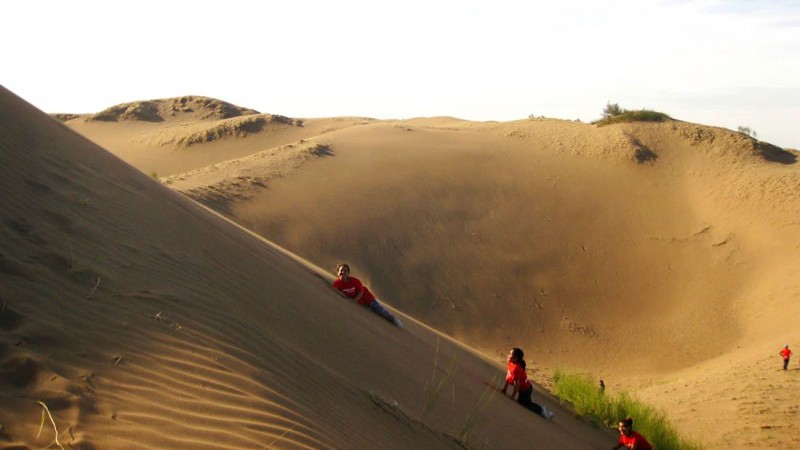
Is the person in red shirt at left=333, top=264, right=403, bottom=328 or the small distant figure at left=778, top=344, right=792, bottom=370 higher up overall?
the person in red shirt at left=333, top=264, right=403, bottom=328

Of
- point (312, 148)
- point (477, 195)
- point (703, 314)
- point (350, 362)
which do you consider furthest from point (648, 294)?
point (350, 362)

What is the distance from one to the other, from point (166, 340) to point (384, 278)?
48.6 ft

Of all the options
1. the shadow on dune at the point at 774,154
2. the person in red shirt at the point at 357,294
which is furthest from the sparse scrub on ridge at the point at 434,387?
the shadow on dune at the point at 774,154

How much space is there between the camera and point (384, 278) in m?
20.3

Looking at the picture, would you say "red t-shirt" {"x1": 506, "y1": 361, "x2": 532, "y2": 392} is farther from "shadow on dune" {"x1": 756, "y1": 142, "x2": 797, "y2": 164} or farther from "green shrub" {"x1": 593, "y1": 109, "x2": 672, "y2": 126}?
"green shrub" {"x1": 593, "y1": 109, "x2": 672, "y2": 126}

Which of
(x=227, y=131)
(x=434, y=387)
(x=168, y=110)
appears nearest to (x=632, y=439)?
(x=434, y=387)

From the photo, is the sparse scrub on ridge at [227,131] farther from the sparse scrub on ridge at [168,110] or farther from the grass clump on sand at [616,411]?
the grass clump on sand at [616,411]

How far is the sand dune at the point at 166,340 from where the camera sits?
15.2ft

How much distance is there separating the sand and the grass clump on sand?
2.04ft

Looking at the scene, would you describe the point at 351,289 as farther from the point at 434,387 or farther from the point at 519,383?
the point at 434,387

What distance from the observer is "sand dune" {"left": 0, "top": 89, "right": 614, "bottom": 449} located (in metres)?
4.64

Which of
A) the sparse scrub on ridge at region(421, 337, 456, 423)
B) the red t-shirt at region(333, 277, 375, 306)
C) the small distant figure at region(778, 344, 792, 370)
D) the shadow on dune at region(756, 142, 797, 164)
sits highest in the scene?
the shadow on dune at region(756, 142, 797, 164)

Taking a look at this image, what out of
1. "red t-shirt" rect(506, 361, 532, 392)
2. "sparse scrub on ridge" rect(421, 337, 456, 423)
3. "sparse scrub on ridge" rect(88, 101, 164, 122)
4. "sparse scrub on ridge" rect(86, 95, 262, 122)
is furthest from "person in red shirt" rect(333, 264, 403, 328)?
"sparse scrub on ridge" rect(88, 101, 164, 122)

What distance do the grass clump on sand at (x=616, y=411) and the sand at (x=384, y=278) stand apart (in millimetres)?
622
